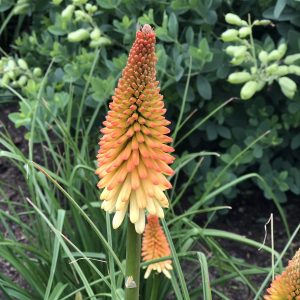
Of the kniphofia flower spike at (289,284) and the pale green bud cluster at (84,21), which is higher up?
the pale green bud cluster at (84,21)

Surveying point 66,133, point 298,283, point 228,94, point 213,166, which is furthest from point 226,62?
point 298,283

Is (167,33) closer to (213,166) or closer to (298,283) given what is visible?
(213,166)

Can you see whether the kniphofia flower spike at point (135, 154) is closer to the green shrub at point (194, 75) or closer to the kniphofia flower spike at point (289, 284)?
the kniphofia flower spike at point (289, 284)

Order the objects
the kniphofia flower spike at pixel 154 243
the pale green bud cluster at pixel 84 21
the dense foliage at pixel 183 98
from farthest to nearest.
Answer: the pale green bud cluster at pixel 84 21 → the dense foliage at pixel 183 98 → the kniphofia flower spike at pixel 154 243

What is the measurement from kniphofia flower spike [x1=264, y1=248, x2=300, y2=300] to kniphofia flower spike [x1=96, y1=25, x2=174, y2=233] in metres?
0.42

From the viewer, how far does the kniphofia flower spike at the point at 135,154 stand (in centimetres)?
178

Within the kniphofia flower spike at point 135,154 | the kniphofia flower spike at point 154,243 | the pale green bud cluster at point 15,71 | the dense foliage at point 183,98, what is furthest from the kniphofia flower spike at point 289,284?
the pale green bud cluster at point 15,71

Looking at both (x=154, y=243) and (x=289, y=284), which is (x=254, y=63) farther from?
(x=289, y=284)

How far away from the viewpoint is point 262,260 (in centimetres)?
399

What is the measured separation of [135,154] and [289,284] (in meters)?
0.61

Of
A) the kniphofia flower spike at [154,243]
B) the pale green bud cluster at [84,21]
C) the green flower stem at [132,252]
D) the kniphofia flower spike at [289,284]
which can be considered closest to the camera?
the kniphofia flower spike at [289,284]

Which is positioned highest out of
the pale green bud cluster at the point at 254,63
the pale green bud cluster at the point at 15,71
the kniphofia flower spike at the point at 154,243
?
the pale green bud cluster at the point at 254,63

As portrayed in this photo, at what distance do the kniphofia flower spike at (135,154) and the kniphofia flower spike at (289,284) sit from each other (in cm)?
42

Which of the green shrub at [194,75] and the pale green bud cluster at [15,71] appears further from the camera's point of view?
the pale green bud cluster at [15,71]
